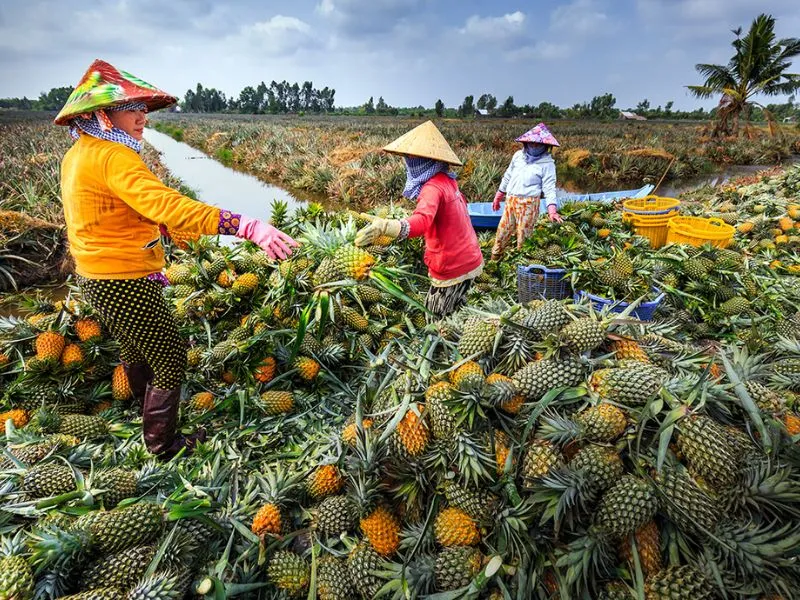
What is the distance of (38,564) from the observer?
1435mm

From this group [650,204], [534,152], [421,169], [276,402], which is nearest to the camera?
[276,402]

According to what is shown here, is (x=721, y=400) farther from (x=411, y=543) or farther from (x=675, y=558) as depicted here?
(x=411, y=543)

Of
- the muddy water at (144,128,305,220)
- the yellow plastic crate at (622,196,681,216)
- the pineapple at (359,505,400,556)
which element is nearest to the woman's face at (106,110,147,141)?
the pineapple at (359,505,400,556)

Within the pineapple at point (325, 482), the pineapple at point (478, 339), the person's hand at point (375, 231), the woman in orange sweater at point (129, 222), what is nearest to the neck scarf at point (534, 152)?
the person's hand at point (375, 231)

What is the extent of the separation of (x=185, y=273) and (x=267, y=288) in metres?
0.78

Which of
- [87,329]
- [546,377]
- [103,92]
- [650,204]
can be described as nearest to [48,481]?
[87,329]

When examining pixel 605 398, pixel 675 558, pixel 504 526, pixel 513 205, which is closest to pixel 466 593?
pixel 504 526

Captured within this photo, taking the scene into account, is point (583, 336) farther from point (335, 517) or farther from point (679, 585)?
point (335, 517)

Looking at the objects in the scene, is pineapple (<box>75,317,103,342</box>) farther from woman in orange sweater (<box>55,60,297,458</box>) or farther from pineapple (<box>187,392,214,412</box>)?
pineapple (<box>187,392,214,412</box>)

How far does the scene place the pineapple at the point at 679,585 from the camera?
4.17 feet

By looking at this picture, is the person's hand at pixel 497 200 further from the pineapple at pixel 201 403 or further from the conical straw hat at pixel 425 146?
the pineapple at pixel 201 403

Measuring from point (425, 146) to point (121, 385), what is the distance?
8.95ft

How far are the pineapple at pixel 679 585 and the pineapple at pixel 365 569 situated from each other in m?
0.93

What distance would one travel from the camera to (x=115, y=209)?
2.22 meters
